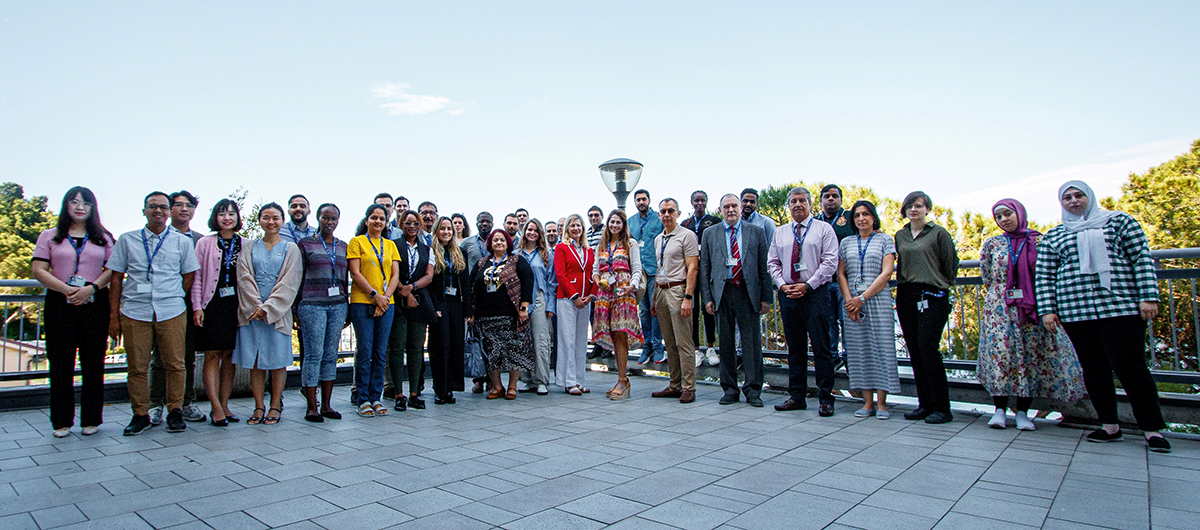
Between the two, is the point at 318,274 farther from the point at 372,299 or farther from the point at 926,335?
the point at 926,335

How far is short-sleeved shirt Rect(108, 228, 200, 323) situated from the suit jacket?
448 cm

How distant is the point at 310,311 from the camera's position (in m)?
5.33

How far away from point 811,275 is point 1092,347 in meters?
1.96

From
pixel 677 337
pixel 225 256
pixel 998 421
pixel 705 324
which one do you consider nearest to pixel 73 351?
pixel 225 256

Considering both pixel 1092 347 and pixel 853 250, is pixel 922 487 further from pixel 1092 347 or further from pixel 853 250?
pixel 853 250

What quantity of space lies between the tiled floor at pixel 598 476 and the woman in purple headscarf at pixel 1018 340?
0.30m

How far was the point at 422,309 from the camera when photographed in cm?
605

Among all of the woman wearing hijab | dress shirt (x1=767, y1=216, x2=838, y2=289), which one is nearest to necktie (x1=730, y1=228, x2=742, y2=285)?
dress shirt (x1=767, y1=216, x2=838, y2=289)

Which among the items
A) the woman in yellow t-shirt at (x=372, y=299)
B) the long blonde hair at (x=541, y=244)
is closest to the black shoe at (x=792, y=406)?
the long blonde hair at (x=541, y=244)

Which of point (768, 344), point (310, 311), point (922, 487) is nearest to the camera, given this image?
point (922, 487)

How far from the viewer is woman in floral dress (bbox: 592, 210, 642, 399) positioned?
665 cm

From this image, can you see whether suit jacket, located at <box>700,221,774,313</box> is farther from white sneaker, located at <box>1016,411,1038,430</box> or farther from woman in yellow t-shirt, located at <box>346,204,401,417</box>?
woman in yellow t-shirt, located at <box>346,204,401,417</box>

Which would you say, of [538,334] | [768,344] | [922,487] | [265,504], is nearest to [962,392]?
[768,344]

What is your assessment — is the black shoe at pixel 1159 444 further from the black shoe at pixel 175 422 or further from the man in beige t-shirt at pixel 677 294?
the black shoe at pixel 175 422
